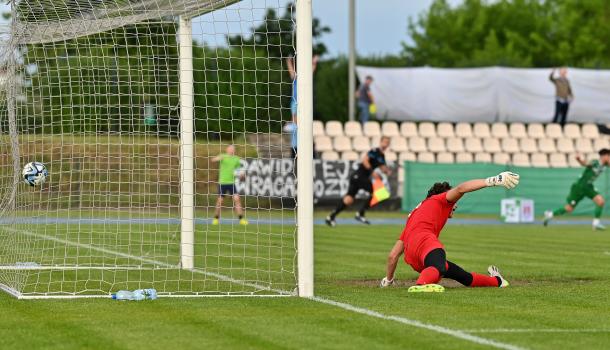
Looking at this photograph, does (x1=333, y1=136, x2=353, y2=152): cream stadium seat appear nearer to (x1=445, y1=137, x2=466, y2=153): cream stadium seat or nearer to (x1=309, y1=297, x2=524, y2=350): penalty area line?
(x1=445, y1=137, x2=466, y2=153): cream stadium seat

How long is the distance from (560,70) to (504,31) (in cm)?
3534

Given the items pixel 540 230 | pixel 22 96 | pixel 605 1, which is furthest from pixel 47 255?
pixel 605 1

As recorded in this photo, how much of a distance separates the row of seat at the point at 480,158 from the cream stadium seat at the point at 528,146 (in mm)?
204

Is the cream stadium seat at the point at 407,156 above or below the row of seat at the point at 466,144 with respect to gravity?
below

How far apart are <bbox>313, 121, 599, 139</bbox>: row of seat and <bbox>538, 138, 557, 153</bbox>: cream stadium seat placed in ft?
1.12

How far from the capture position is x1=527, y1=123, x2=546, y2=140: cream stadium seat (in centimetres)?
4856

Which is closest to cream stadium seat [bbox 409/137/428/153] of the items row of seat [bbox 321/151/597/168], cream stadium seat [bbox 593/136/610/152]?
row of seat [bbox 321/151/597/168]

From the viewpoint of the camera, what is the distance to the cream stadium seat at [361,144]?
44.3 m

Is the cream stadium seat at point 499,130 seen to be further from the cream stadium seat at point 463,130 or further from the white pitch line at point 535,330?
the white pitch line at point 535,330

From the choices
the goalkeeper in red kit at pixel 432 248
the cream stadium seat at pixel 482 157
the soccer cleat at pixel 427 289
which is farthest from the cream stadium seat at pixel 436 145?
the soccer cleat at pixel 427 289

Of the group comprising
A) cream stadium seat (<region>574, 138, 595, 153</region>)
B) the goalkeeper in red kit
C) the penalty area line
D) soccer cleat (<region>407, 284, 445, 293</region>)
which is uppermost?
cream stadium seat (<region>574, 138, 595, 153</region>)

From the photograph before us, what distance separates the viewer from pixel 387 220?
35906 mm

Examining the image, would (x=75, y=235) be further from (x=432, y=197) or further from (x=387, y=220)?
(x=387, y=220)

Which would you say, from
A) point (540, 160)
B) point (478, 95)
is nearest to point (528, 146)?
point (540, 160)
